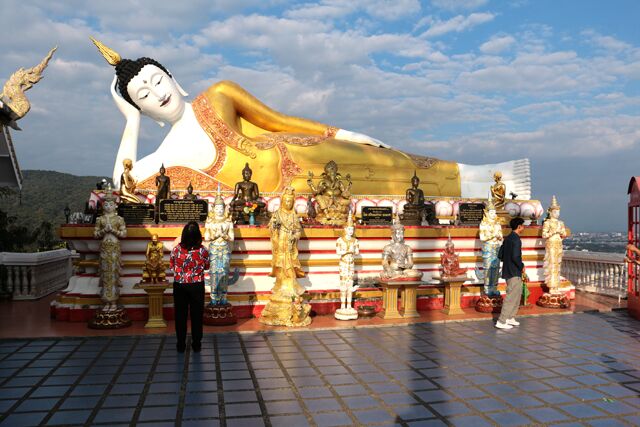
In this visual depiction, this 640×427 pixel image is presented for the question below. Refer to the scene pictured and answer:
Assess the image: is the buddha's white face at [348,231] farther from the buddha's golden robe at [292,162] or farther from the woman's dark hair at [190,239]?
the buddha's golden robe at [292,162]

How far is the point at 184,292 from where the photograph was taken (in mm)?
8273

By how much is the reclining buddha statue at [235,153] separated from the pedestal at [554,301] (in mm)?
6395

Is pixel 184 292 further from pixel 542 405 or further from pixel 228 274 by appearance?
pixel 542 405

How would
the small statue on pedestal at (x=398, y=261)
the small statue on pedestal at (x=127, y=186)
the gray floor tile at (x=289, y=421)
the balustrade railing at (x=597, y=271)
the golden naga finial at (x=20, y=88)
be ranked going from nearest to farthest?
1. the gray floor tile at (x=289, y=421)
2. the golden naga finial at (x=20, y=88)
3. the small statue on pedestal at (x=398, y=261)
4. the small statue on pedestal at (x=127, y=186)
5. the balustrade railing at (x=597, y=271)

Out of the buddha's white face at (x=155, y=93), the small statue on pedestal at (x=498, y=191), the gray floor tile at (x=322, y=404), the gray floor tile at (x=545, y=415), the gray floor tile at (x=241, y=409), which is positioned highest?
the buddha's white face at (x=155, y=93)

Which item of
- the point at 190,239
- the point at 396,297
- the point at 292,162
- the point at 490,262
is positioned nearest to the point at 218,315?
the point at 190,239

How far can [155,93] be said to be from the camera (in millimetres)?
17500

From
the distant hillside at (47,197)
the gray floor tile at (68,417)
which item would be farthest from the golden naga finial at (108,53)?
the distant hillside at (47,197)

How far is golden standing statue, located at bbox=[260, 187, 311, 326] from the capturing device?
33.6ft

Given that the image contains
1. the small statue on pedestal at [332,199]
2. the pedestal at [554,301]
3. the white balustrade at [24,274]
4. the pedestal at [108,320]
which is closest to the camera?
the pedestal at [108,320]

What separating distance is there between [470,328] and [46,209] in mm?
40806

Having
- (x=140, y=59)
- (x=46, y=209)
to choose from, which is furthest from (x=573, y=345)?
(x=46, y=209)

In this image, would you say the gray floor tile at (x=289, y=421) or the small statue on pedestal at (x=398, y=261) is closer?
the gray floor tile at (x=289, y=421)

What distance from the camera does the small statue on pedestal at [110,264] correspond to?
10.0 m
